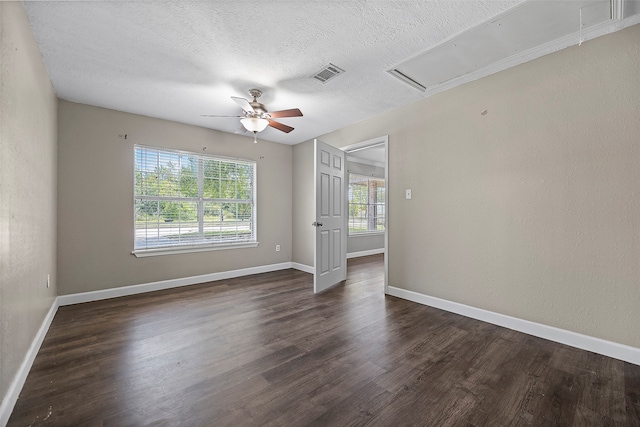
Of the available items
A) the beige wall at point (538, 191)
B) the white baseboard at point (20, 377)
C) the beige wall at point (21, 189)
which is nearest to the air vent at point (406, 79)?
the beige wall at point (538, 191)

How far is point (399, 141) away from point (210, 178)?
2997mm

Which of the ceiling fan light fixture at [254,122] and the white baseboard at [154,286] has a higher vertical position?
the ceiling fan light fixture at [254,122]

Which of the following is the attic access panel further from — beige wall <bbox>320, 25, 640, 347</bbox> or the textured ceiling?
beige wall <bbox>320, 25, 640, 347</bbox>

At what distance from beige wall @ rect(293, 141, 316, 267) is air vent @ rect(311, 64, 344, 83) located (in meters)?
2.23

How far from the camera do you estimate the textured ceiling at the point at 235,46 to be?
6.04 feet

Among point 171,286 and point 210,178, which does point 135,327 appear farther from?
point 210,178

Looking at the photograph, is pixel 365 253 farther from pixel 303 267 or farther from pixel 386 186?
pixel 386 186

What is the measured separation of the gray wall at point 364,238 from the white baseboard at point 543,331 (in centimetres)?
325

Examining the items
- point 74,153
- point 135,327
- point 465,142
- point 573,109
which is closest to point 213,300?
point 135,327

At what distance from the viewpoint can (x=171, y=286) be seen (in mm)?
3936

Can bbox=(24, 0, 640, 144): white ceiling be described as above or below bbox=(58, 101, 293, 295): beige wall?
above

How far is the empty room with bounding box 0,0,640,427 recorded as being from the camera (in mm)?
1634

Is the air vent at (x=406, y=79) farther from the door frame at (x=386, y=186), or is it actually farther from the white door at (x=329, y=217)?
the white door at (x=329, y=217)

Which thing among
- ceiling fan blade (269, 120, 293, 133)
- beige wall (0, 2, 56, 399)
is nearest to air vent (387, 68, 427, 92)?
ceiling fan blade (269, 120, 293, 133)
